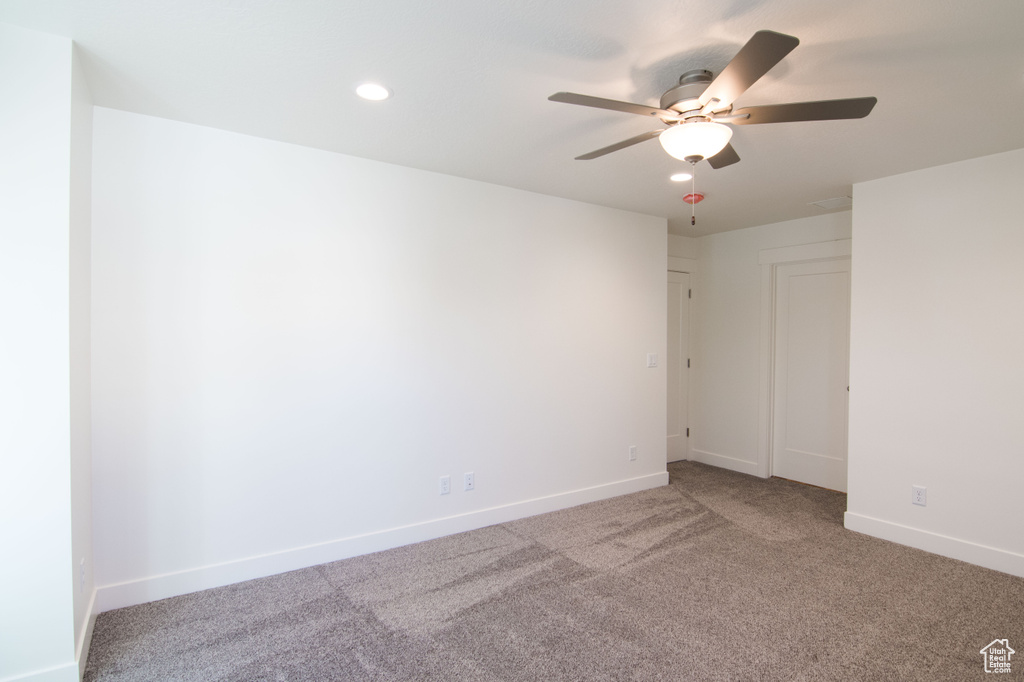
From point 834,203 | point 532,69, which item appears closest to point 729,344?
point 834,203

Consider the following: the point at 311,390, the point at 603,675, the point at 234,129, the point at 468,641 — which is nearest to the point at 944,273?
the point at 603,675

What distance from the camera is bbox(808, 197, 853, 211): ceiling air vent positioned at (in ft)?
13.0

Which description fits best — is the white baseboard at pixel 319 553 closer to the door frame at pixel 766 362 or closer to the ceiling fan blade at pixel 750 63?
the door frame at pixel 766 362

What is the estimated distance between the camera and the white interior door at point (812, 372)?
14.7ft

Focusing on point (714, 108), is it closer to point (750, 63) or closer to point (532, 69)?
point (750, 63)

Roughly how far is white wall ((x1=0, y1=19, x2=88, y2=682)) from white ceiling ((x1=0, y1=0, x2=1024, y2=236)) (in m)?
0.23

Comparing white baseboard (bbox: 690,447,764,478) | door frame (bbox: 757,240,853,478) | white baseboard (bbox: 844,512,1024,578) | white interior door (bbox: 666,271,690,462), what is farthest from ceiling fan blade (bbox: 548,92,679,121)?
white baseboard (bbox: 690,447,764,478)

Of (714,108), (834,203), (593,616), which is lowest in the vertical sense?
(593,616)

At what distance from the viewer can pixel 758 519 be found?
3.84 m

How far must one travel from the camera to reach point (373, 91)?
90.4 inches

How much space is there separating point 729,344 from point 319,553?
4230mm

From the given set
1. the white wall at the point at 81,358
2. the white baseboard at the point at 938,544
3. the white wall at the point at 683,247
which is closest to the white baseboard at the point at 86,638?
the white wall at the point at 81,358

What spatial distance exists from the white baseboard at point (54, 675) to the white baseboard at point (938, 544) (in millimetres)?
4426

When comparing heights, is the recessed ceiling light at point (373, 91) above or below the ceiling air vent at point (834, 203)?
above
